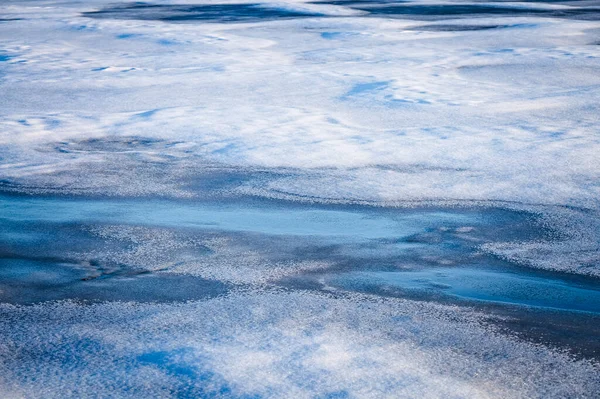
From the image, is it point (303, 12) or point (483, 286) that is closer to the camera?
point (483, 286)

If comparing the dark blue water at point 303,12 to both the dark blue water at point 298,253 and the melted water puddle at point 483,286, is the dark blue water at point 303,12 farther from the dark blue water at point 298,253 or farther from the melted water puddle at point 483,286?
the melted water puddle at point 483,286

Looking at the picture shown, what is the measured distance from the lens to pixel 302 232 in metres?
3.94

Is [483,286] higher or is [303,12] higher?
[303,12]

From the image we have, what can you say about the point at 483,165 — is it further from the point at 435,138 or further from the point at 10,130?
the point at 10,130

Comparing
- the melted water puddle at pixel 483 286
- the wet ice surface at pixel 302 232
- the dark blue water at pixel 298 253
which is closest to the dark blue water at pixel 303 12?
the wet ice surface at pixel 302 232

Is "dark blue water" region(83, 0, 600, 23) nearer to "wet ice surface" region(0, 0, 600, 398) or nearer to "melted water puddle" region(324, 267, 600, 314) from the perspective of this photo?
"wet ice surface" region(0, 0, 600, 398)

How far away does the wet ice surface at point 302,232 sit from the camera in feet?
8.44

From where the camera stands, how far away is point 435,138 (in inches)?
235

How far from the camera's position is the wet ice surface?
2572 millimetres

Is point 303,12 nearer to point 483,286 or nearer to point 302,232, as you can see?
point 302,232

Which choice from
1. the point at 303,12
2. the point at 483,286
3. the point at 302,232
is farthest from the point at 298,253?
the point at 303,12

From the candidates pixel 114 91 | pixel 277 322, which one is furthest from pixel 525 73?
pixel 277 322

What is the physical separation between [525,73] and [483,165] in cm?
420

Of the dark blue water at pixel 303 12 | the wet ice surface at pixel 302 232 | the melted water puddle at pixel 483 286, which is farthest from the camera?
the dark blue water at pixel 303 12
